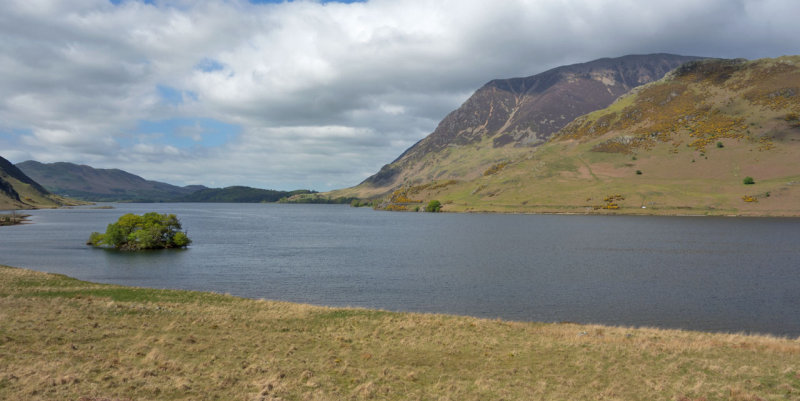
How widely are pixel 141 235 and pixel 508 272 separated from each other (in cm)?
8248

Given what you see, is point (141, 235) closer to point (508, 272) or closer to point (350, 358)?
point (508, 272)

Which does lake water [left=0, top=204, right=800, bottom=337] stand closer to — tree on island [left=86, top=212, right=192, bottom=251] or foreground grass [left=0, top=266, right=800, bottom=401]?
tree on island [left=86, top=212, right=192, bottom=251]

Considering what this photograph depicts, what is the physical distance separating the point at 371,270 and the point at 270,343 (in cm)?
4457

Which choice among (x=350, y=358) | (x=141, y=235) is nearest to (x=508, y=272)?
(x=350, y=358)

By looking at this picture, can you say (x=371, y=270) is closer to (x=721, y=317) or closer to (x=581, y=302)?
(x=581, y=302)

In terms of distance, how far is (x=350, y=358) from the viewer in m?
24.5

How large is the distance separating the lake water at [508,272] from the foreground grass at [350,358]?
46.4ft

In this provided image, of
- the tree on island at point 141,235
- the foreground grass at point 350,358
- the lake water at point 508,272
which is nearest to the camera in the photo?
the foreground grass at point 350,358

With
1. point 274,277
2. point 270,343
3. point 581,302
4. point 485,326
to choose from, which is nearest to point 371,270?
point 274,277

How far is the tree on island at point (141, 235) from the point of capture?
10306 cm

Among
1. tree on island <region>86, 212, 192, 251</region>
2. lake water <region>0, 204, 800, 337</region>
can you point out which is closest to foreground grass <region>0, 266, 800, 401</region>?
lake water <region>0, 204, 800, 337</region>

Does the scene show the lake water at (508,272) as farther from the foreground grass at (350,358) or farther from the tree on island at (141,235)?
the foreground grass at (350,358)

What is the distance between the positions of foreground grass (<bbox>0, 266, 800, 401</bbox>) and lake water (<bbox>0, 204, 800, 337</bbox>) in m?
14.2

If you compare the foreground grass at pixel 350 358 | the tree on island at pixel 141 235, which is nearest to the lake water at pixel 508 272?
the tree on island at pixel 141 235
